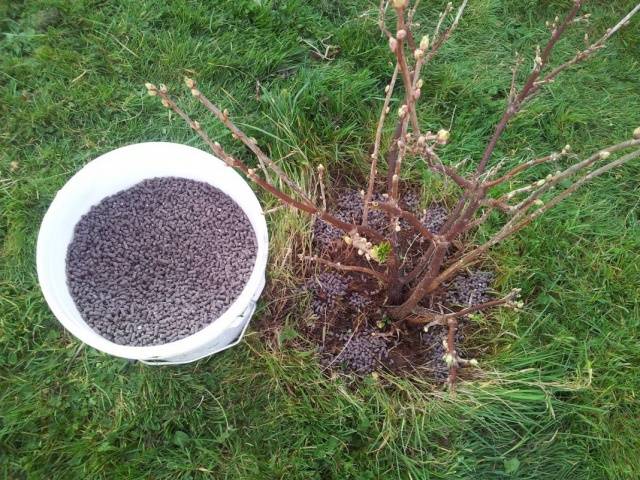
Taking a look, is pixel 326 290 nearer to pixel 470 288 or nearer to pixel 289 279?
pixel 289 279

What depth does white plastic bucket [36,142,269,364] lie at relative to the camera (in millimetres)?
1578

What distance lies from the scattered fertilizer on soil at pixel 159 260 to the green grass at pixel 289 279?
0.59 ft

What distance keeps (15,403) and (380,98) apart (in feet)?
6.03

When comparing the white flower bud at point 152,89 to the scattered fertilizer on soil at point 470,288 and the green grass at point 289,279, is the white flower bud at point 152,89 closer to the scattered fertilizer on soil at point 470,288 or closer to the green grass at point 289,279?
the green grass at point 289,279

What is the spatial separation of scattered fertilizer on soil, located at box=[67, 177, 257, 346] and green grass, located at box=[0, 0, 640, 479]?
18 cm

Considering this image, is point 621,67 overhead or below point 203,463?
overhead

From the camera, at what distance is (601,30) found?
2.54 m

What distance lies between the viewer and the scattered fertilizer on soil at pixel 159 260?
6.00ft

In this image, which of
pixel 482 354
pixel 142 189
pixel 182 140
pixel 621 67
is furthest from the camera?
pixel 621 67

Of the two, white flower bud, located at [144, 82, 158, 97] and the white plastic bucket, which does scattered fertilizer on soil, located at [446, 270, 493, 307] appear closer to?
the white plastic bucket

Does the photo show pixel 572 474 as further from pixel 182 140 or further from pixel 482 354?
pixel 182 140

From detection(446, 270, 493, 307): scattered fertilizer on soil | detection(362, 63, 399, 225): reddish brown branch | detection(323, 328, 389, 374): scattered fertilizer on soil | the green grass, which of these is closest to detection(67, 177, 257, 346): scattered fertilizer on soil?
the green grass

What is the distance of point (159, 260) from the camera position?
193cm

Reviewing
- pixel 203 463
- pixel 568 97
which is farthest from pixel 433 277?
pixel 568 97
